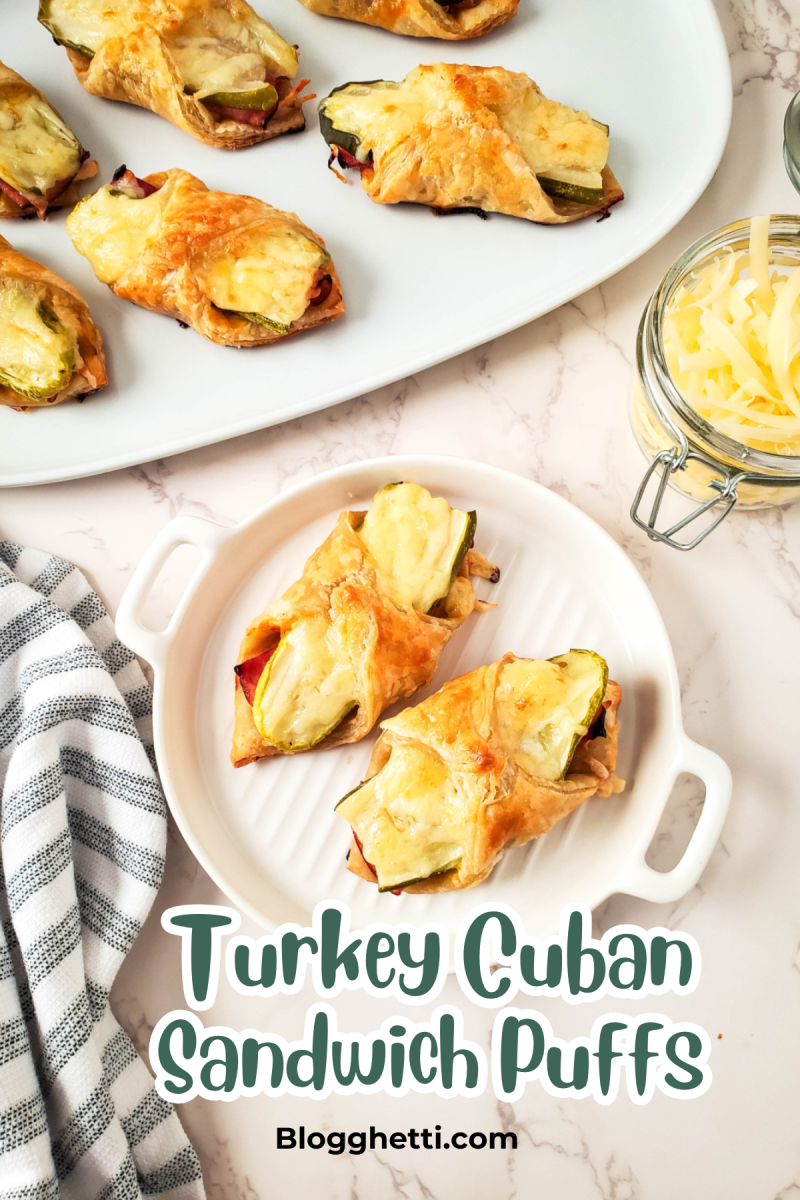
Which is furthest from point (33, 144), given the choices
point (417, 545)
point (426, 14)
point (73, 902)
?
point (73, 902)

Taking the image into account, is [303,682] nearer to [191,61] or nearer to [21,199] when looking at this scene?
[21,199]

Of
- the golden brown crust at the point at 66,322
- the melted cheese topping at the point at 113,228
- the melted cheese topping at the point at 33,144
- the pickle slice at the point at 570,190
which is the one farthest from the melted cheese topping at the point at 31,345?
the pickle slice at the point at 570,190

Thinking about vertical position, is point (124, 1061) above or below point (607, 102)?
below

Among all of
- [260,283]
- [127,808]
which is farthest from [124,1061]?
[260,283]

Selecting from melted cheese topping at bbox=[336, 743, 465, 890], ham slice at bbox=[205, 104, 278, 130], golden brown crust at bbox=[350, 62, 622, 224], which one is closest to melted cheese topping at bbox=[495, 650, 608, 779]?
melted cheese topping at bbox=[336, 743, 465, 890]

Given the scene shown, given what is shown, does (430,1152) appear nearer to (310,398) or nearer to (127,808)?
(127,808)

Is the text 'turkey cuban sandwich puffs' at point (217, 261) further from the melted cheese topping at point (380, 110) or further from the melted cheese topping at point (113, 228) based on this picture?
the melted cheese topping at point (380, 110)

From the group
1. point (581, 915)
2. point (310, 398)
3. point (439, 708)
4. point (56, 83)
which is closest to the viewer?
point (439, 708)

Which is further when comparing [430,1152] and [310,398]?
[310,398]
